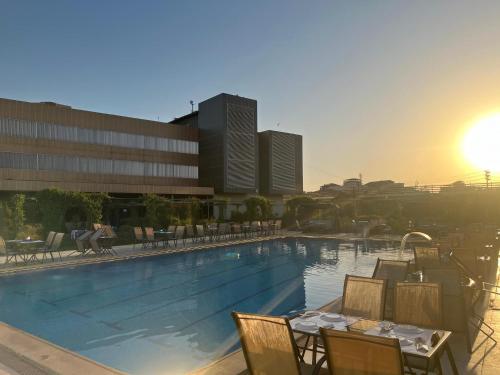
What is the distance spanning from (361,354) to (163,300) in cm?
704

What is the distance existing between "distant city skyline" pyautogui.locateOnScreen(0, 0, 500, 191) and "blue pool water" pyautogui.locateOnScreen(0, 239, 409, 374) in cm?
602

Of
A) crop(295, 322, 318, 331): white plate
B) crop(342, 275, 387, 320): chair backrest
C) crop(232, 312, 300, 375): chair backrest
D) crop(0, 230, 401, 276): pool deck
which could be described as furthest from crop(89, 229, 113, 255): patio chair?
crop(232, 312, 300, 375): chair backrest

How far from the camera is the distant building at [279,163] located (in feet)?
165

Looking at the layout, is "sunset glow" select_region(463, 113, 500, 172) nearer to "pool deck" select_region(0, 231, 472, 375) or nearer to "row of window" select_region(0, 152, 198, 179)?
"pool deck" select_region(0, 231, 472, 375)

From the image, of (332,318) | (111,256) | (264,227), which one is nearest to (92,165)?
(264,227)

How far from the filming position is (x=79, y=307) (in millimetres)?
8289

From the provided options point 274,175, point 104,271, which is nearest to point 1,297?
point 104,271

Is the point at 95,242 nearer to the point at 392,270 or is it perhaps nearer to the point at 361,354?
the point at 392,270

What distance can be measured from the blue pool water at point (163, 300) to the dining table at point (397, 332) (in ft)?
7.90

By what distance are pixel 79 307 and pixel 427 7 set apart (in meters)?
10.5

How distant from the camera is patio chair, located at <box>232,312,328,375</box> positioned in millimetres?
2797

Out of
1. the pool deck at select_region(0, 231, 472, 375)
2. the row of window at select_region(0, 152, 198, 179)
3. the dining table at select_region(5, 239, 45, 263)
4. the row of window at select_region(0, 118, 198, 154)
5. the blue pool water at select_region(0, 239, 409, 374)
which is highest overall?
the row of window at select_region(0, 118, 198, 154)

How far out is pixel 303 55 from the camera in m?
13.6

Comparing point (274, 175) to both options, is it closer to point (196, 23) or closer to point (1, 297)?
point (196, 23)
